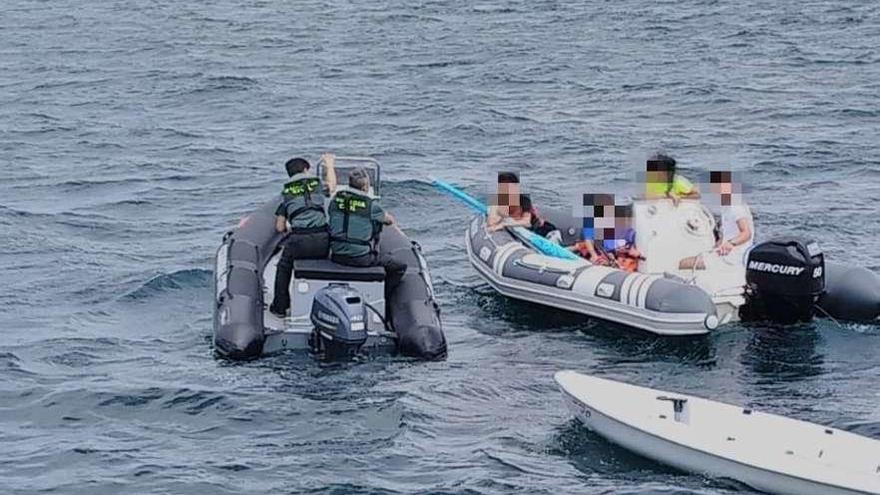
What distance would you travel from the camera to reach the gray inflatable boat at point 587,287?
1329 centimetres

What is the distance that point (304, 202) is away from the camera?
13453mm

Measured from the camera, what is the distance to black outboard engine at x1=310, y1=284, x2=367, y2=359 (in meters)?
12.6

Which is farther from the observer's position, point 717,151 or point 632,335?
point 717,151

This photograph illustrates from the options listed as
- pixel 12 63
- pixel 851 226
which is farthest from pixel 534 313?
pixel 12 63

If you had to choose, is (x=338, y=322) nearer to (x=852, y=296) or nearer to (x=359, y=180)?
(x=359, y=180)

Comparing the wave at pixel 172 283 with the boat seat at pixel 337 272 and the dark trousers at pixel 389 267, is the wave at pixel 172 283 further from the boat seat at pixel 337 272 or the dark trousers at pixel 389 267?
the dark trousers at pixel 389 267

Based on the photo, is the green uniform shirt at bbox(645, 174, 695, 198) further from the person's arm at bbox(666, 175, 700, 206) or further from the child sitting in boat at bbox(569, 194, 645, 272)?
the child sitting in boat at bbox(569, 194, 645, 272)

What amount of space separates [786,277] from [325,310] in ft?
11.8

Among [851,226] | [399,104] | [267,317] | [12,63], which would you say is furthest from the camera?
[12,63]

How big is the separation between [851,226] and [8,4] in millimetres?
22463

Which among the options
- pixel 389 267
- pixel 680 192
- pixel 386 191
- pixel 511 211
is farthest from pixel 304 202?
pixel 386 191

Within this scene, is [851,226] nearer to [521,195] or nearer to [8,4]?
[521,195]

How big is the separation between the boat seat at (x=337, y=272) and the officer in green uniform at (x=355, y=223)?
52 millimetres

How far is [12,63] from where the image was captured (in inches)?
1131
